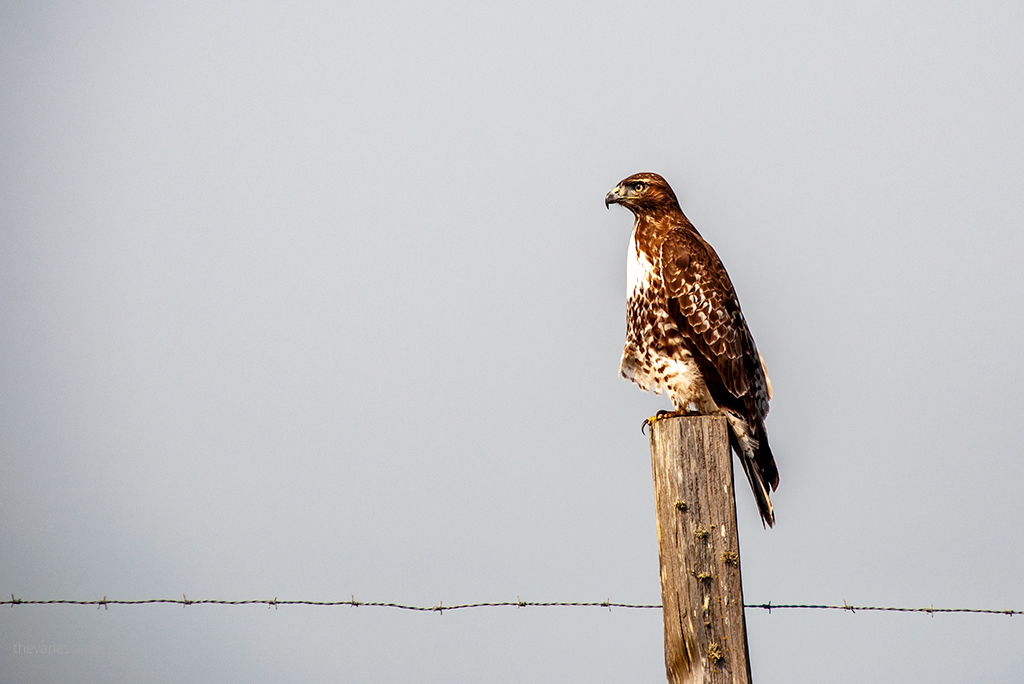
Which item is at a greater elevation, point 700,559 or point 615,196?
point 615,196

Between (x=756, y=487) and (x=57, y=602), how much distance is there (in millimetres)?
3709

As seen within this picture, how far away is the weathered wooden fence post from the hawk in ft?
5.82

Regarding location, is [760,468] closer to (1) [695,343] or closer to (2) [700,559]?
(1) [695,343]

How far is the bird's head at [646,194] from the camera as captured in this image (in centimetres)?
585

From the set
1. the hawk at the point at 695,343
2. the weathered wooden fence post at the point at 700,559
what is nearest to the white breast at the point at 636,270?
the hawk at the point at 695,343

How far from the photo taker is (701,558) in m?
3.35

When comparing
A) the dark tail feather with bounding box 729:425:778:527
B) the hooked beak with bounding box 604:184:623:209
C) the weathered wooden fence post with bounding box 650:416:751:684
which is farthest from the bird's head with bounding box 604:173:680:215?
the weathered wooden fence post with bounding box 650:416:751:684

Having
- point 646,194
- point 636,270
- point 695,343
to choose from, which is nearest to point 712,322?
point 695,343

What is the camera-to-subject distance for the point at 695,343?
17.4 feet

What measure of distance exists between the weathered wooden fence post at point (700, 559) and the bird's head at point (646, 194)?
102 inches

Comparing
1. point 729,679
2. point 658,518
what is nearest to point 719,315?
point 658,518

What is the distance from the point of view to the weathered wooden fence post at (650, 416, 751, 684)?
3.29 m

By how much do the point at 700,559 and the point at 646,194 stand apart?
10.0 ft

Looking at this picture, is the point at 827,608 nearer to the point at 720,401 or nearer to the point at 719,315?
the point at 720,401
